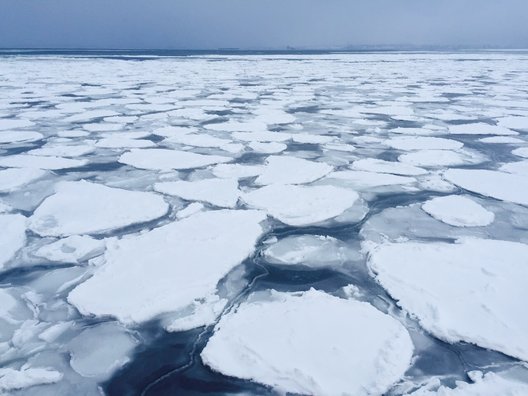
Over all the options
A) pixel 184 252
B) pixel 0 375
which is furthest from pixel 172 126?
pixel 0 375

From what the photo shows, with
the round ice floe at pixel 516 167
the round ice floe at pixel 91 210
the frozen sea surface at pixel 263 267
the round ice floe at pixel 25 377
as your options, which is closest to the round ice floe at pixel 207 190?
the frozen sea surface at pixel 263 267

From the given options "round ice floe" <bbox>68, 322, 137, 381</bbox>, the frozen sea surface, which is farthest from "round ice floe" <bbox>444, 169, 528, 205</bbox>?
"round ice floe" <bbox>68, 322, 137, 381</bbox>

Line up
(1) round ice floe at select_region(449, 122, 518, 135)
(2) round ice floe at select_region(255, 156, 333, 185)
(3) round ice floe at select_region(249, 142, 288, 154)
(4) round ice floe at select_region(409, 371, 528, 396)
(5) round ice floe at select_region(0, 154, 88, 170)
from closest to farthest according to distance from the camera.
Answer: (4) round ice floe at select_region(409, 371, 528, 396) < (2) round ice floe at select_region(255, 156, 333, 185) < (5) round ice floe at select_region(0, 154, 88, 170) < (3) round ice floe at select_region(249, 142, 288, 154) < (1) round ice floe at select_region(449, 122, 518, 135)

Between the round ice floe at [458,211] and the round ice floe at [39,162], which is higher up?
the round ice floe at [458,211]

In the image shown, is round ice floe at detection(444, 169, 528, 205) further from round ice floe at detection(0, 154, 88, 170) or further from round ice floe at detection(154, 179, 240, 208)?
round ice floe at detection(0, 154, 88, 170)

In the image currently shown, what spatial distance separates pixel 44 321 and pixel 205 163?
1.58m

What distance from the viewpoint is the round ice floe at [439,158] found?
260cm

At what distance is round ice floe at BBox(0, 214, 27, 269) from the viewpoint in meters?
1.48

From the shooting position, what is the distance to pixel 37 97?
579 centimetres

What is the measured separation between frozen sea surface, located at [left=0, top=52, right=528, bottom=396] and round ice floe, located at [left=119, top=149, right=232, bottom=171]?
0.02m

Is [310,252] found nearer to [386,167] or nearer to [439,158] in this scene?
[386,167]

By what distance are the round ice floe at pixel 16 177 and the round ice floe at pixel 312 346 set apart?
1.66 metres

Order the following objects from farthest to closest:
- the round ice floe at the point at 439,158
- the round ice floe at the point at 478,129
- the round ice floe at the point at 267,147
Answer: the round ice floe at the point at 478,129, the round ice floe at the point at 267,147, the round ice floe at the point at 439,158

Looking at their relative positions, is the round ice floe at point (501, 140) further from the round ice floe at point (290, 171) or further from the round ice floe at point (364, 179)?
the round ice floe at point (290, 171)
